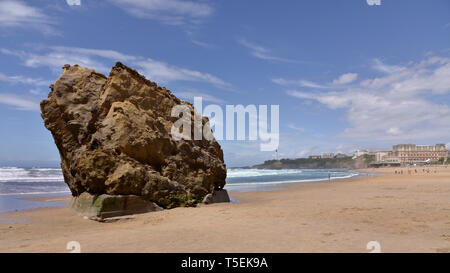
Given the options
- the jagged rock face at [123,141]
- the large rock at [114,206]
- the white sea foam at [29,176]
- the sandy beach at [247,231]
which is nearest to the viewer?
the sandy beach at [247,231]

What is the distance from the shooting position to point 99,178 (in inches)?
397

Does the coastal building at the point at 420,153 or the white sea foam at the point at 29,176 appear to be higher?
the coastal building at the point at 420,153

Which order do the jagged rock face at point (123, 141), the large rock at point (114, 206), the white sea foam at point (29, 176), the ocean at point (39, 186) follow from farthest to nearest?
the white sea foam at point (29, 176) < the ocean at point (39, 186) < the jagged rock face at point (123, 141) < the large rock at point (114, 206)

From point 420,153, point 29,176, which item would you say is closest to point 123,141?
point 29,176

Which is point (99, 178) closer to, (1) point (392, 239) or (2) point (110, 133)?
(2) point (110, 133)

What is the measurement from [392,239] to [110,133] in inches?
357

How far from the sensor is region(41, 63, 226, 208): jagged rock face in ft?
33.7

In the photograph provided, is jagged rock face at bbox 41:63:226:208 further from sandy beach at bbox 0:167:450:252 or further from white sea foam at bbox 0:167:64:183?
white sea foam at bbox 0:167:64:183

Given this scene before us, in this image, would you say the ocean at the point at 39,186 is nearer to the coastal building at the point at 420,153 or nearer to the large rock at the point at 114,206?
the large rock at the point at 114,206

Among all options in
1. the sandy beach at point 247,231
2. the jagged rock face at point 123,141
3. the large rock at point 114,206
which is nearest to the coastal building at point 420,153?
the sandy beach at point 247,231

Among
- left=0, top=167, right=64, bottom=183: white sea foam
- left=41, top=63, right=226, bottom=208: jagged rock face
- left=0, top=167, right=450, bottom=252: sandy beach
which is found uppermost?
left=41, top=63, right=226, bottom=208: jagged rock face

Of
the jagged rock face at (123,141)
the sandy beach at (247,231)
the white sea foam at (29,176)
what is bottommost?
the white sea foam at (29,176)

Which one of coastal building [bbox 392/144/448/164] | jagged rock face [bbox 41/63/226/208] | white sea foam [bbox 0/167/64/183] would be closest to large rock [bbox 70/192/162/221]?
jagged rock face [bbox 41/63/226/208]

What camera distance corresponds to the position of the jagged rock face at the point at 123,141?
1027 centimetres
